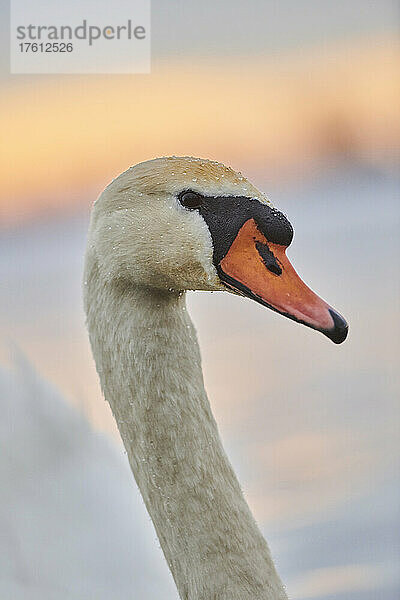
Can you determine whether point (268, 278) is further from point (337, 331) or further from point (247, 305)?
point (247, 305)

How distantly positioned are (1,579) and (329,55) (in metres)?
Answer: 1.07

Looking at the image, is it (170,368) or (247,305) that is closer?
(170,368)

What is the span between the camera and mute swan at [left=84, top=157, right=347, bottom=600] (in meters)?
0.60

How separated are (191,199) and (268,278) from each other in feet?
0.26

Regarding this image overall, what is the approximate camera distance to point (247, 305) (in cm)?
163

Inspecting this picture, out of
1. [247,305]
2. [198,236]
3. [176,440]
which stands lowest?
[176,440]

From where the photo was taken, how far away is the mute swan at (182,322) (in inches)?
23.8

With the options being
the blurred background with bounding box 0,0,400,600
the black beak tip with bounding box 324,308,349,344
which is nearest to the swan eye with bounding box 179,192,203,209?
the black beak tip with bounding box 324,308,349,344

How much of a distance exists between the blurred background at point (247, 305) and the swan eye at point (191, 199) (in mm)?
712

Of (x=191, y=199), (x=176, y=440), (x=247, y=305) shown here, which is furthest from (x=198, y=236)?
(x=247, y=305)

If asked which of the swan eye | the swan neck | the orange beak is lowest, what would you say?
the swan neck

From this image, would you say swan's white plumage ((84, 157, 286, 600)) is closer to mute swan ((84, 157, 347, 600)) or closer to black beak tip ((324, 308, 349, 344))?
mute swan ((84, 157, 347, 600))

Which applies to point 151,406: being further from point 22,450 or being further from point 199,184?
point 22,450

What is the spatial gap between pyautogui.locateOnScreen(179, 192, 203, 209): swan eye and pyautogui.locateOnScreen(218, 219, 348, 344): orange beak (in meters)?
0.04
